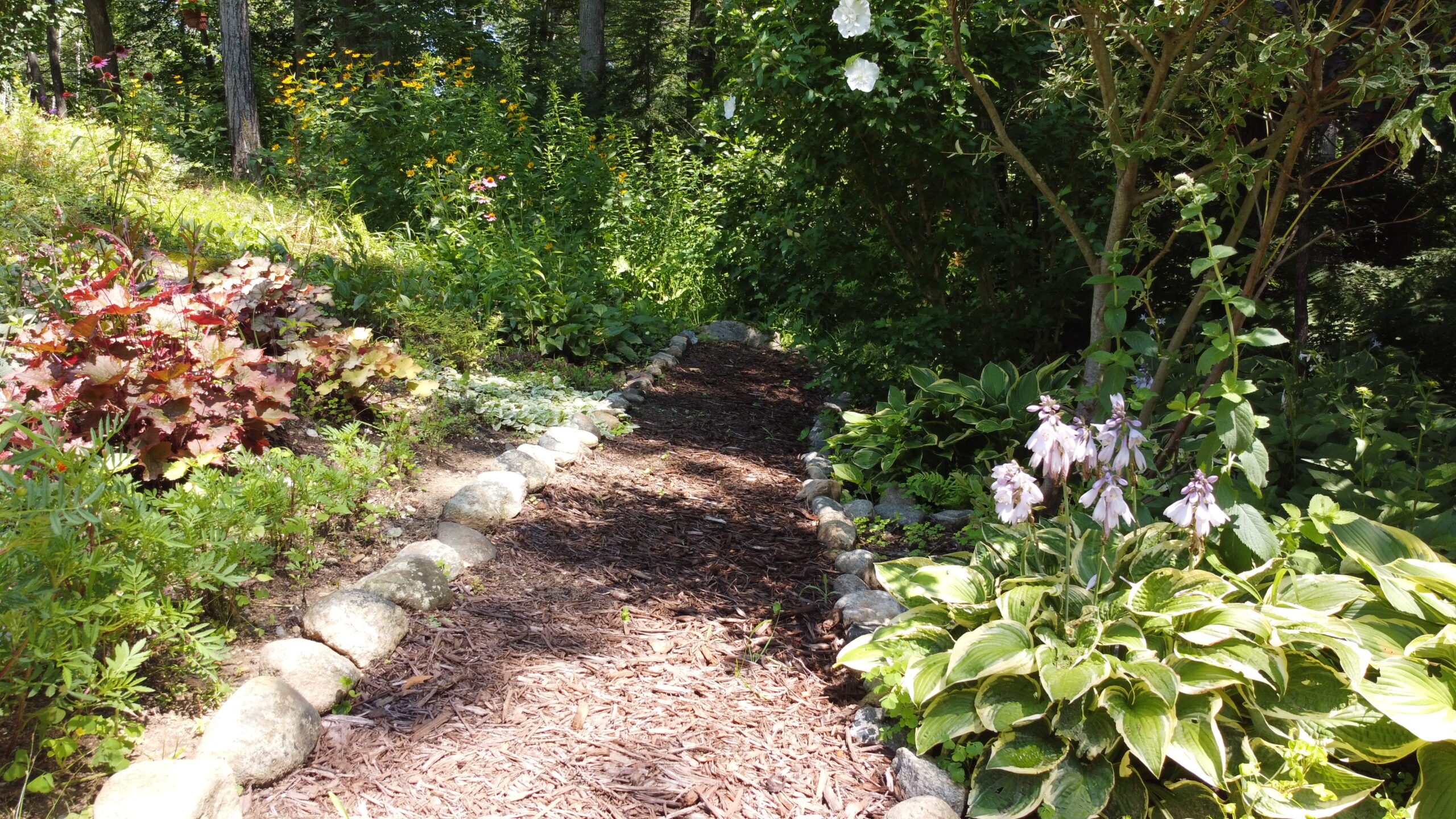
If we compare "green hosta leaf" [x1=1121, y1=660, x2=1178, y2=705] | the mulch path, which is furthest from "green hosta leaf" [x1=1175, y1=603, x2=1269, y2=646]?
the mulch path

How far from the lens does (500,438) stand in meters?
4.09

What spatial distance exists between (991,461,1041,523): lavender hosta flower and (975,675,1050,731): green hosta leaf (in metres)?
0.38

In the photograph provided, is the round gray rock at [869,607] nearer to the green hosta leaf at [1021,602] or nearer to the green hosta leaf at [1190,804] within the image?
the green hosta leaf at [1021,602]

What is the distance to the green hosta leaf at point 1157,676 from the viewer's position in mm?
1829

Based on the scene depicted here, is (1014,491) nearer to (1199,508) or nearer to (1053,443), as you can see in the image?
(1053,443)

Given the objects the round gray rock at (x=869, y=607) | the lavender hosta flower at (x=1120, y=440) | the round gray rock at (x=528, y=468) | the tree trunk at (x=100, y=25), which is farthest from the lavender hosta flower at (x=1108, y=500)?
the tree trunk at (x=100, y=25)

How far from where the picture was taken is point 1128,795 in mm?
1884

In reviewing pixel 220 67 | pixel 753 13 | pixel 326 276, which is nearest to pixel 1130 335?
pixel 753 13

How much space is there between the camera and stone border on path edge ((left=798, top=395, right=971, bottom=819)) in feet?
6.51

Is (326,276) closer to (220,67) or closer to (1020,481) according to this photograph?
(1020,481)

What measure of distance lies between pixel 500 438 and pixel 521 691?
192 centimetres

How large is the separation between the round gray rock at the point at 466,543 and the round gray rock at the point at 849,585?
3.89 ft

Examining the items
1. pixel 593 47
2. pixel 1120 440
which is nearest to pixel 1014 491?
pixel 1120 440

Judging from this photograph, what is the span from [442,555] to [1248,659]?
2.27 meters
